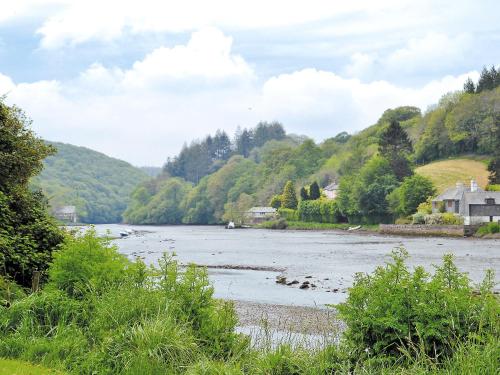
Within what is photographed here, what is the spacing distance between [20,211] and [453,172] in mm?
119381

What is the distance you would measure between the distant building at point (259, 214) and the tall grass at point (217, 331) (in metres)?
→ 143

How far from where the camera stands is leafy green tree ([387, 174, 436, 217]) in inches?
4188

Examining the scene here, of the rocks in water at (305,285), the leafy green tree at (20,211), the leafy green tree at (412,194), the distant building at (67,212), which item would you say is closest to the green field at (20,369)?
the leafy green tree at (20,211)

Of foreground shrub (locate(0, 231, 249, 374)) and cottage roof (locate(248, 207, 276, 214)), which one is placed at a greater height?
cottage roof (locate(248, 207, 276, 214))

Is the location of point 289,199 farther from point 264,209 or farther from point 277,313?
point 277,313

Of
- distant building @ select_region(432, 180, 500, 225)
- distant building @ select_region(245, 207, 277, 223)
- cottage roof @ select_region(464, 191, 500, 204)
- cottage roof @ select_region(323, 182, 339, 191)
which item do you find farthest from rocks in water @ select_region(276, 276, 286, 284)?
cottage roof @ select_region(323, 182, 339, 191)

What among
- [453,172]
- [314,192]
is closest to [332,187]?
[314,192]

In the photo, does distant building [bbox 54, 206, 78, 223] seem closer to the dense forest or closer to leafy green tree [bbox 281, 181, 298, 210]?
the dense forest

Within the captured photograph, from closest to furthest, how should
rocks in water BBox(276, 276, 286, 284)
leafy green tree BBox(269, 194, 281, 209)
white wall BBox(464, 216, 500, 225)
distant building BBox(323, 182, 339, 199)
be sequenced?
rocks in water BBox(276, 276, 286, 284) < white wall BBox(464, 216, 500, 225) < distant building BBox(323, 182, 339, 199) < leafy green tree BBox(269, 194, 281, 209)

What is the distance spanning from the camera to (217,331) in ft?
37.2

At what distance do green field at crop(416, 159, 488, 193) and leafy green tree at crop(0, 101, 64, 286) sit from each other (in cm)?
10567

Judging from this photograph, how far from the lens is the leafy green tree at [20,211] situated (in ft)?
52.4

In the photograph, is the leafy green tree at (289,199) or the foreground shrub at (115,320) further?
the leafy green tree at (289,199)

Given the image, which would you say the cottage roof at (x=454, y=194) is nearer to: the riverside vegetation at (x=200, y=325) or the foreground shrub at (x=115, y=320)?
the foreground shrub at (x=115, y=320)
